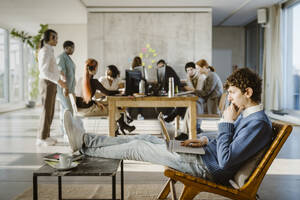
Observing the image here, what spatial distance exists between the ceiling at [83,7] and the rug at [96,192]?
6488 mm

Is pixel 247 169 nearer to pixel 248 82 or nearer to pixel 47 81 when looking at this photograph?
pixel 248 82

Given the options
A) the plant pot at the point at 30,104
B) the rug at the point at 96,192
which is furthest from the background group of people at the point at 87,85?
the plant pot at the point at 30,104

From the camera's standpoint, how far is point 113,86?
211 inches

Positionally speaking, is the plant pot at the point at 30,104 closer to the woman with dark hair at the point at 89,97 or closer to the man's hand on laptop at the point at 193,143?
the woman with dark hair at the point at 89,97

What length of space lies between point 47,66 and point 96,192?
2349mm

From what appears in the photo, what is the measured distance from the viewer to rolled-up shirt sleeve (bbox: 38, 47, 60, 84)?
4.19m

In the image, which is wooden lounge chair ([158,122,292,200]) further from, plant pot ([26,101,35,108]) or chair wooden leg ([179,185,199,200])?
plant pot ([26,101,35,108])

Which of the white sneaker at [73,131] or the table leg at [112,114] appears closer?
the white sneaker at [73,131]

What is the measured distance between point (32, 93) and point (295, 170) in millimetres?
10273

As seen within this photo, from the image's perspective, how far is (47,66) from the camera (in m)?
4.23

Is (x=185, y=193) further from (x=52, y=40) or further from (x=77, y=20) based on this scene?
(x=77, y=20)

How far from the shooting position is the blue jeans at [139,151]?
1.95m

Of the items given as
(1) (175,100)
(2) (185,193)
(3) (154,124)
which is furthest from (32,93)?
(2) (185,193)

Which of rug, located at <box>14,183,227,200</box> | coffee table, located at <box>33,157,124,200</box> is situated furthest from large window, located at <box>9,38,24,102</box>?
coffee table, located at <box>33,157,124,200</box>
